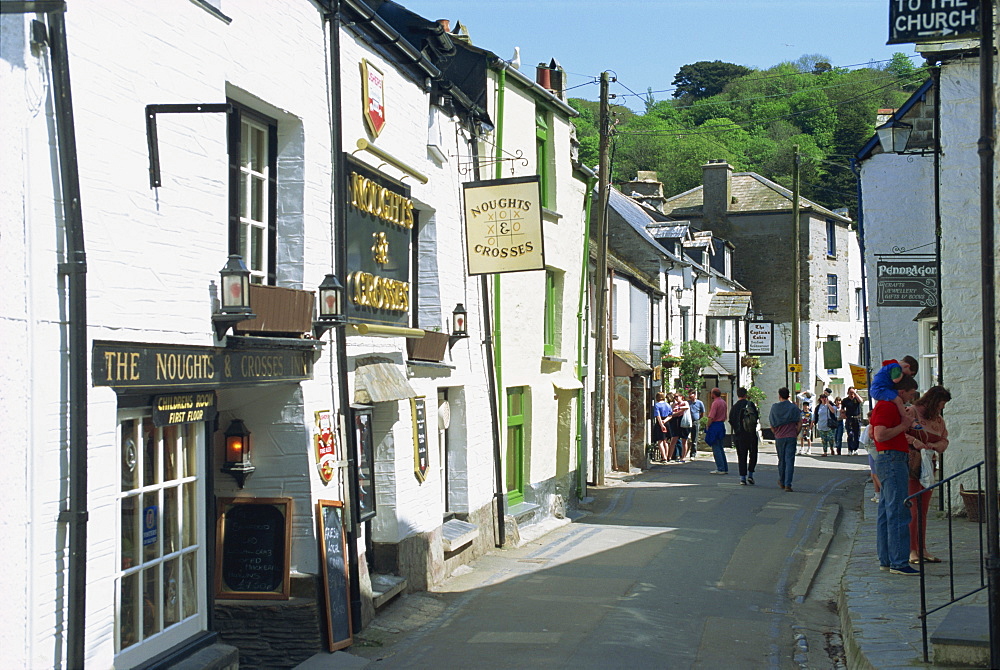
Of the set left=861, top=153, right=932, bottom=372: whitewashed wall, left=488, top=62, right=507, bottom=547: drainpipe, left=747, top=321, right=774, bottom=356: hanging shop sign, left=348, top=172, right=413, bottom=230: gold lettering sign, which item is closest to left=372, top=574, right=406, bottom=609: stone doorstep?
left=348, top=172, right=413, bottom=230: gold lettering sign

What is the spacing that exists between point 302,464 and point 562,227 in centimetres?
1012

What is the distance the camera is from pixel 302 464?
27.8 ft

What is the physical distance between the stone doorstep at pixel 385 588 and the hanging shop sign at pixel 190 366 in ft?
7.86

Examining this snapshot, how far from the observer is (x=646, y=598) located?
10.6 metres

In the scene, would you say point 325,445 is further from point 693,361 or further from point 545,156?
point 693,361

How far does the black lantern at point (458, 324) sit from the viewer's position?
41.1 feet

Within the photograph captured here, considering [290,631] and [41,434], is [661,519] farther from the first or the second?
[41,434]

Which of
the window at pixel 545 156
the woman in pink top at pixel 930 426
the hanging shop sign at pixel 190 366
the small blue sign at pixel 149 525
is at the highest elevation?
the window at pixel 545 156

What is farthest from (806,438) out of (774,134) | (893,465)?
(774,134)

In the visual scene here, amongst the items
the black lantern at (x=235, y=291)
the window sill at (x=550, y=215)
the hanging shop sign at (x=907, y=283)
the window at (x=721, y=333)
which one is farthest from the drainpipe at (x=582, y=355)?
the window at (x=721, y=333)

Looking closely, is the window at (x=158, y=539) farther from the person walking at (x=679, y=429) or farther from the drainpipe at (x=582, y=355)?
the person walking at (x=679, y=429)

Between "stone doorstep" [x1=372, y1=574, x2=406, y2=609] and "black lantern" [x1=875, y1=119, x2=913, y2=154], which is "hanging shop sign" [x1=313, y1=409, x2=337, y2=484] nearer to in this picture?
"stone doorstep" [x1=372, y1=574, x2=406, y2=609]

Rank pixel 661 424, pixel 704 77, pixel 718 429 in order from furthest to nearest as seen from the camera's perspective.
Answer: pixel 704 77 → pixel 661 424 → pixel 718 429

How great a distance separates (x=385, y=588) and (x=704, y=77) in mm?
97284
